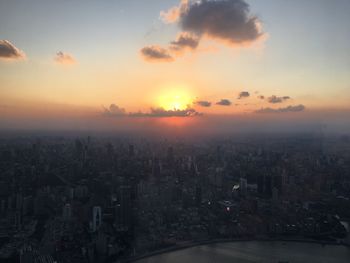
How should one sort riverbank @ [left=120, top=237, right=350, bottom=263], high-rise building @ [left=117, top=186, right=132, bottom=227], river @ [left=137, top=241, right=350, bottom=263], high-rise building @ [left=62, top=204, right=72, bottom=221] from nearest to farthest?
river @ [left=137, top=241, right=350, bottom=263] < riverbank @ [left=120, top=237, right=350, bottom=263] < high-rise building @ [left=62, top=204, right=72, bottom=221] < high-rise building @ [left=117, top=186, right=132, bottom=227]

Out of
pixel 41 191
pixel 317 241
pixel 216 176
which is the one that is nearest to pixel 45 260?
pixel 41 191

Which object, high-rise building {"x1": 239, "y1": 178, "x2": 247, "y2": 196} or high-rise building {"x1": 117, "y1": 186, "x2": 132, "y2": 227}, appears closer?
high-rise building {"x1": 117, "y1": 186, "x2": 132, "y2": 227}

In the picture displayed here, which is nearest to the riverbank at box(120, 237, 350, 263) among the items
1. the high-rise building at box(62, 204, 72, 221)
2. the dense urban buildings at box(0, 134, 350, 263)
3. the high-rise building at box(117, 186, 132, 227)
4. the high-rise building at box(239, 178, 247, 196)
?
the dense urban buildings at box(0, 134, 350, 263)

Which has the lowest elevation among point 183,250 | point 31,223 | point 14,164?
point 183,250

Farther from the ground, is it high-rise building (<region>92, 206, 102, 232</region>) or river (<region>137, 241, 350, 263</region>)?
high-rise building (<region>92, 206, 102, 232</region>)

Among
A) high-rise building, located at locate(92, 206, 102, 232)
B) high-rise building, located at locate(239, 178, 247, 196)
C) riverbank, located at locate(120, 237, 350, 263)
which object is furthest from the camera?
high-rise building, located at locate(239, 178, 247, 196)

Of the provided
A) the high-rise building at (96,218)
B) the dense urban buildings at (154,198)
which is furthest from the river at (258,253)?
the high-rise building at (96,218)

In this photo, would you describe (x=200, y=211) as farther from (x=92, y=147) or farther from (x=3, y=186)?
(x=92, y=147)

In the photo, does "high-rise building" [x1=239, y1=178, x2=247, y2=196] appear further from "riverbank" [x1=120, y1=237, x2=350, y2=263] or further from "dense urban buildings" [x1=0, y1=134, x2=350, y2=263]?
"riverbank" [x1=120, y1=237, x2=350, y2=263]

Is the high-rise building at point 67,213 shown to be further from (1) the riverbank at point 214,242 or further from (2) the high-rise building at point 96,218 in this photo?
(1) the riverbank at point 214,242
